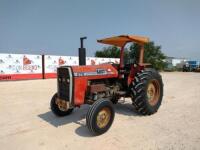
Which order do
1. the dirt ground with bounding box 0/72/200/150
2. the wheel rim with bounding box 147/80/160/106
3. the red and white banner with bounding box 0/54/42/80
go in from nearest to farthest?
the dirt ground with bounding box 0/72/200/150, the wheel rim with bounding box 147/80/160/106, the red and white banner with bounding box 0/54/42/80

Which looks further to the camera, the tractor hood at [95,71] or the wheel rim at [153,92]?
the wheel rim at [153,92]

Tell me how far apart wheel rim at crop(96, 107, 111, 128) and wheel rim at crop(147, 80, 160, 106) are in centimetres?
177

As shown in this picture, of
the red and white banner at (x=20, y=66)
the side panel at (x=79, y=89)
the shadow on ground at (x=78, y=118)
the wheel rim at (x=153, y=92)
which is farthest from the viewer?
the red and white banner at (x=20, y=66)

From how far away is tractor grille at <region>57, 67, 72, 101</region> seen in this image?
4.36m

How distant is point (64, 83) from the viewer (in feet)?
14.8

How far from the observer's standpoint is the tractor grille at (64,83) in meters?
4.36

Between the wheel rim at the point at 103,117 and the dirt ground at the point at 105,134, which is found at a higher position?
the wheel rim at the point at 103,117

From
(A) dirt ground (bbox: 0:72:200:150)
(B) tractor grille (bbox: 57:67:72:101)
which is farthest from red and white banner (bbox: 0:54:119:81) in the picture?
(B) tractor grille (bbox: 57:67:72:101)

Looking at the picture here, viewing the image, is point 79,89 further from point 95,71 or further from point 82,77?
point 95,71

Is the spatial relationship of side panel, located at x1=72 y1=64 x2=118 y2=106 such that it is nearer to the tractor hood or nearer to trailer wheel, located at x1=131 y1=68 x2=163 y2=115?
the tractor hood

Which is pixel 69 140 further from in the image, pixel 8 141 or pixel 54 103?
pixel 54 103

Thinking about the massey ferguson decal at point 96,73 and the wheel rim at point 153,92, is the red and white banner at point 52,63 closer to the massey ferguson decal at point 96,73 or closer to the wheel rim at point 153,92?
the wheel rim at point 153,92

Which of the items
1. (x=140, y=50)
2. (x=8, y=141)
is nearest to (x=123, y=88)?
(x=140, y=50)

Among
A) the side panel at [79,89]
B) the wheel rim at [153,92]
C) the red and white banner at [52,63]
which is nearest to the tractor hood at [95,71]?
the side panel at [79,89]
